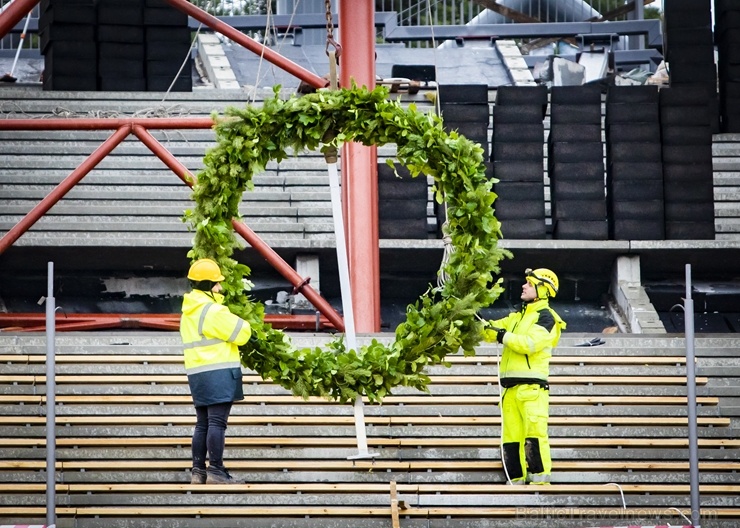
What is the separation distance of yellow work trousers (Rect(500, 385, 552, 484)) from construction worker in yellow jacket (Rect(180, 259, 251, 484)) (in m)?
2.31

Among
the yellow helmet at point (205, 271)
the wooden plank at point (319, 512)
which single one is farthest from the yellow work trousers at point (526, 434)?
the yellow helmet at point (205, 271)

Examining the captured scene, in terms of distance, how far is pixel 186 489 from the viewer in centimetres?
1152

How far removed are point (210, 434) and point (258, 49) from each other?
6.58m

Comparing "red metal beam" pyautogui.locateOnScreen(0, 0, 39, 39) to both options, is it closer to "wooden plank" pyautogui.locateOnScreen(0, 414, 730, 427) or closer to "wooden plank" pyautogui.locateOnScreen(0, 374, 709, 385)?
"wooden plank" pyautogui.locateOnScreen(0, 374, 709, 385)

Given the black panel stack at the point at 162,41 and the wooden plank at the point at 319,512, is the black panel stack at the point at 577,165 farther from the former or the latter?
the wooden plank at the point at 319,512

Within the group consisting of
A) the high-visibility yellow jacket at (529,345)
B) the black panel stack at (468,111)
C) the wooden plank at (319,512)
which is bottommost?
the wooden plank at (319,512)

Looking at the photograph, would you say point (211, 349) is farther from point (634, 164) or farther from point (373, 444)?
point (634, 164)

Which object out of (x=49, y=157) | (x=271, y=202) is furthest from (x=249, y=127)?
(x=49, y=157)

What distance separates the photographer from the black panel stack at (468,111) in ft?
64.7

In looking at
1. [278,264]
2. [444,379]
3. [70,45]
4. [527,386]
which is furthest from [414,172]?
[70,45]

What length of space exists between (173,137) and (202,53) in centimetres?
525

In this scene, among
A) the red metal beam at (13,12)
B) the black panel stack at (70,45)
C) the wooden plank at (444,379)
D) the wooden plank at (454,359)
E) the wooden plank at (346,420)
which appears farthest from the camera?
the black panel stack at (70,45)

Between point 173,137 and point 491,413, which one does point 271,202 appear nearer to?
point 173,137

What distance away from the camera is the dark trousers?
1133cm
